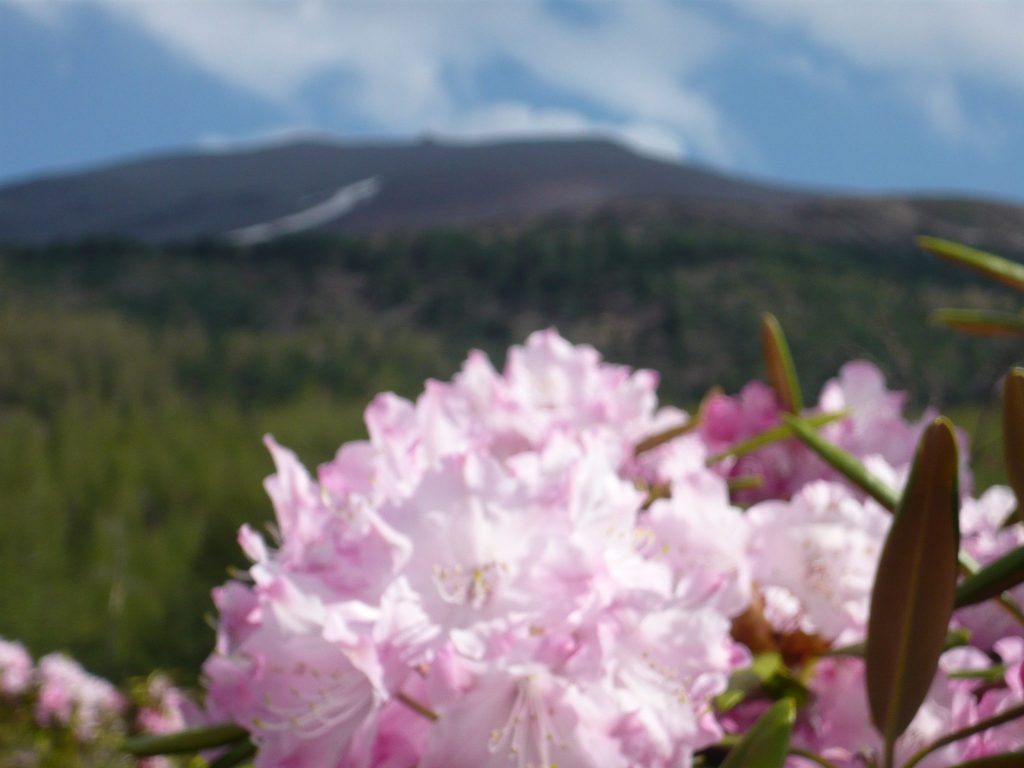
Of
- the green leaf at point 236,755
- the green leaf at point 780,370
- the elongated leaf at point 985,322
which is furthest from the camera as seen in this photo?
the green leaf at point 780,370

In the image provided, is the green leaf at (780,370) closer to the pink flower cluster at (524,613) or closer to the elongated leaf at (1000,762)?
the pink flower cluster at (524,613)

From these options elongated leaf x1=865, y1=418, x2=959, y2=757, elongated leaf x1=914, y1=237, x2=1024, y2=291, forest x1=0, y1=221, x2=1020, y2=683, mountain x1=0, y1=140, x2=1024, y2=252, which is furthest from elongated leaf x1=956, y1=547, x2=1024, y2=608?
mountain x1=0, y1=140, x2=1024, y2=252

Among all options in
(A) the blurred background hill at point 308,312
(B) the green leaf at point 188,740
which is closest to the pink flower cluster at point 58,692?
(A) the blurred background hill at point 308,312

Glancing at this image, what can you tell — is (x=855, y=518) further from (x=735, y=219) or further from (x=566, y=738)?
(x=735, y=219)

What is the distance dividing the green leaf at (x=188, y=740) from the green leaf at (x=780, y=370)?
0.36 m

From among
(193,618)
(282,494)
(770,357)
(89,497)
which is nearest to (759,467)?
(770,357)

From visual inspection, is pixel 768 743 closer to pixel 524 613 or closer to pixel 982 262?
pixel 524 613

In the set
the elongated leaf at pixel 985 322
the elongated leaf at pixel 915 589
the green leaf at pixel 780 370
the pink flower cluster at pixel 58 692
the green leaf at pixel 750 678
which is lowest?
the pink flower cluster at pixel 58 692

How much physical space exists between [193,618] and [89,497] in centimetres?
90

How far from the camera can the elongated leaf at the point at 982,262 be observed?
1.70 ft

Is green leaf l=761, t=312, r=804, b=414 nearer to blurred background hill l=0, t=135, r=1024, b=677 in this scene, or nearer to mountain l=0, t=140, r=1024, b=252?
blurred background hill l=0, t=135, r=1024, b=677

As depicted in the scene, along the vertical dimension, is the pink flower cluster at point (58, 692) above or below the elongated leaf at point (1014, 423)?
below

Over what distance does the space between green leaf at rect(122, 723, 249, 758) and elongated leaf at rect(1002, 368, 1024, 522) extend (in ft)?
1.01

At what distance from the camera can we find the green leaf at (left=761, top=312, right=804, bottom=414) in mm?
646
